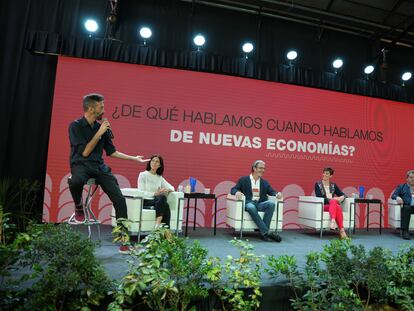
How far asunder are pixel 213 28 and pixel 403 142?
438 centimetres

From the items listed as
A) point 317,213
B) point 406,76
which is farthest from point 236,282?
point 406,76

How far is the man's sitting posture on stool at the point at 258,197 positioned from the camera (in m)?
4.15

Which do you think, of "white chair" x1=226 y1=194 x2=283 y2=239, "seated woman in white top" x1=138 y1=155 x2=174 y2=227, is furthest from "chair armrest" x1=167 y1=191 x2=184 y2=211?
"white chair" x1=226 y1=194 x2=283 y2=239

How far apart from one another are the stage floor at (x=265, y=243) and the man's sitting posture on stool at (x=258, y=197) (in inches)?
7.3

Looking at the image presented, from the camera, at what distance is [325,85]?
576 cm

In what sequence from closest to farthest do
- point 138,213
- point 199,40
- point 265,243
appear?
point 138,213 < point 265,243 < point 199,40

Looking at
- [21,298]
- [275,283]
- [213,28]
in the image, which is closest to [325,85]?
[213,28]

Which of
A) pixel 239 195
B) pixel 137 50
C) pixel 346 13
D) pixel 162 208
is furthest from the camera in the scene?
pixel 346 13

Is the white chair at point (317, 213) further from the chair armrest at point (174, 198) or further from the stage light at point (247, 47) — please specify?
the stage light at point (247, 47)

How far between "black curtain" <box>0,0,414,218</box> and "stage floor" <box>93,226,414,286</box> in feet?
6.55

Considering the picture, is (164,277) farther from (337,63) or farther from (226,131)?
(337,63)

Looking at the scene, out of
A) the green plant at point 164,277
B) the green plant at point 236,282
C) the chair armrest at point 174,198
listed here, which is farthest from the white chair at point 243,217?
the green plant at point 164,277

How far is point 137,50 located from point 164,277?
13.4ft

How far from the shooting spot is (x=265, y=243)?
156 inches
